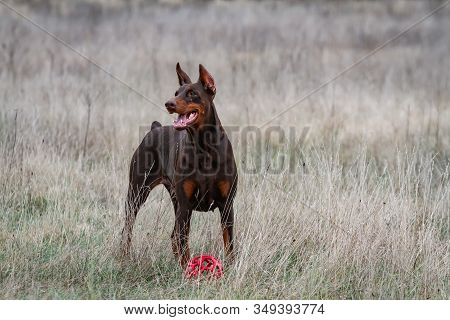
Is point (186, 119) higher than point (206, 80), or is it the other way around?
point (206, 80)

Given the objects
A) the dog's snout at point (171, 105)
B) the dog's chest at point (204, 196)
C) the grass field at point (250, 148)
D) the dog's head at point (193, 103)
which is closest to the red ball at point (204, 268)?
the grass field at point (250, 148)

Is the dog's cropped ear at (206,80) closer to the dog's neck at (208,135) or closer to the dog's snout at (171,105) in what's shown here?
the dog's neck at (208,135)

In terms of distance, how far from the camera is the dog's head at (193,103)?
5422 mm

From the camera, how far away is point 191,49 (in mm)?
15750

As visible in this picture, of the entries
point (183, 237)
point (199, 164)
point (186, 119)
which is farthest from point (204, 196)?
point (186, 119)

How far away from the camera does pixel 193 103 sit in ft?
18.1

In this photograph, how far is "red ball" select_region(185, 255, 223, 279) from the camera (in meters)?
5.58

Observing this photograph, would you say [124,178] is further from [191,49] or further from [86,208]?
[191,49]

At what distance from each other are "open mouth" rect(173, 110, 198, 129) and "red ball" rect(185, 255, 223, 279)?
1036mm

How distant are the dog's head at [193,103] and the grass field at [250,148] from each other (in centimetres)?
100

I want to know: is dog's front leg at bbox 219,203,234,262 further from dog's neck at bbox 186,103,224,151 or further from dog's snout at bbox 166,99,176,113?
dog's snout at bbox 166,99,176,113

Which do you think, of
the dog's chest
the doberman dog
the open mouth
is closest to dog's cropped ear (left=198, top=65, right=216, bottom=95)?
the doberman dog

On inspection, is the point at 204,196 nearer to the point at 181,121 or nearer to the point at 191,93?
the point at 181,121

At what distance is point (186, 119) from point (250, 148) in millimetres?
3380
